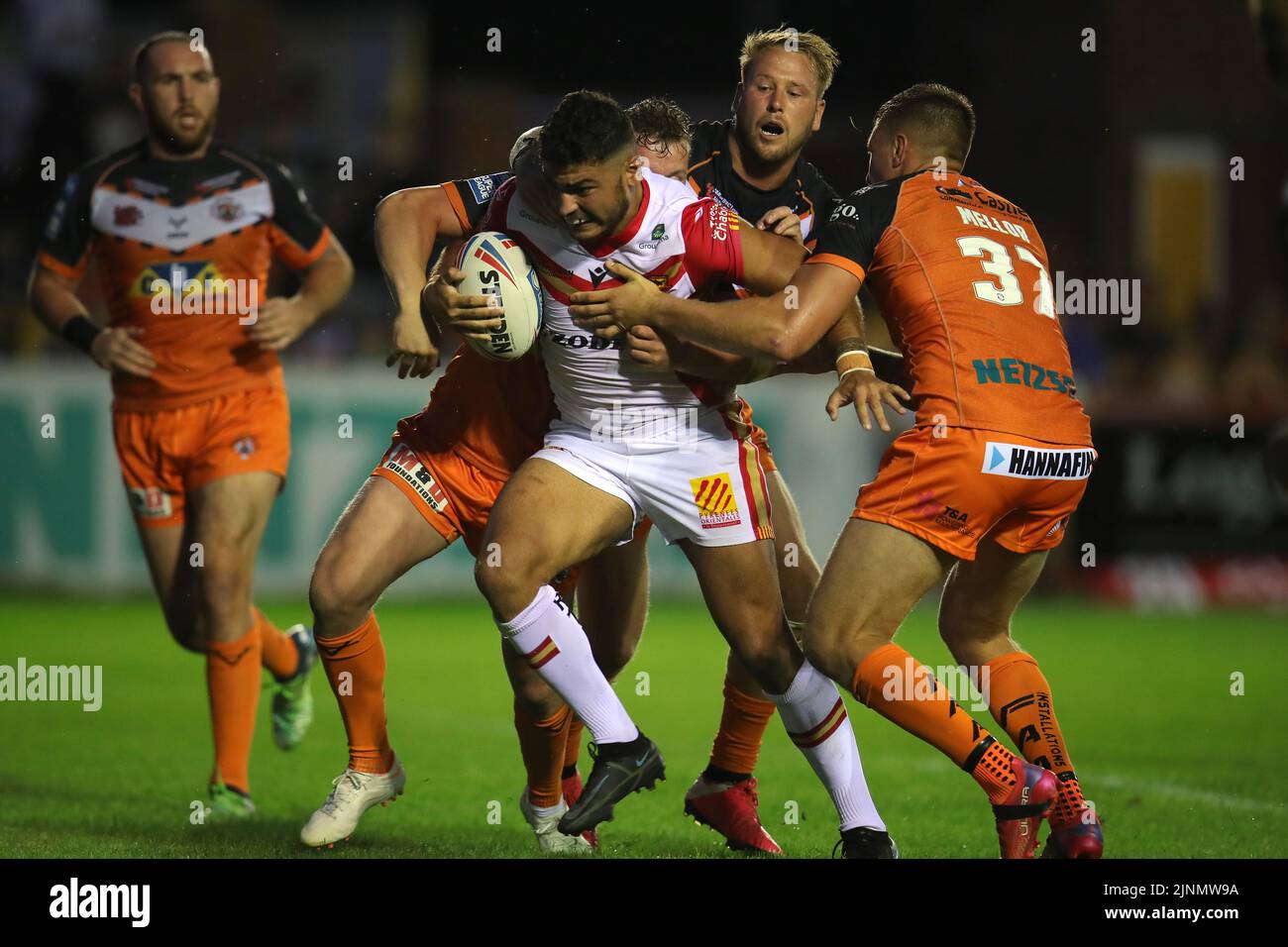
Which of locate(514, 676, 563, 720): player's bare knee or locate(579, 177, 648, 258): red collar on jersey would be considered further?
locate(514, 676, 563, 720): player's bare knee

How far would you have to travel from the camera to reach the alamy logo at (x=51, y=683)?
9.55 metres

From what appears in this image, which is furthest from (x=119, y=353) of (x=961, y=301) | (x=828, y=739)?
(x=961, y=301)

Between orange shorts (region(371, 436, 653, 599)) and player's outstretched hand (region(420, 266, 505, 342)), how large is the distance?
0.61m

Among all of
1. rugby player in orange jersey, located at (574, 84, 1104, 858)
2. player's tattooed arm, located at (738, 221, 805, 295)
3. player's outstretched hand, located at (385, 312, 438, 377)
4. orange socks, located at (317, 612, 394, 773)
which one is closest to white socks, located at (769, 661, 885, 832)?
rugby player in orange jersey, located at (574, 84, 1104, 858)

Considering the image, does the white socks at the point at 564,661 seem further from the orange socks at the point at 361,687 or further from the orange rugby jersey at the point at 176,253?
the orange rugby jersey at the point at 176,253

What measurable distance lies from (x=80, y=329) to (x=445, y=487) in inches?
79.9

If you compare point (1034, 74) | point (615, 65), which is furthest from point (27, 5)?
point (1034, 74)

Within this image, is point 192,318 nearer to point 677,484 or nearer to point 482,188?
point 482,188

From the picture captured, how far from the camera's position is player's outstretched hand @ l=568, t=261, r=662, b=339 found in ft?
17.0

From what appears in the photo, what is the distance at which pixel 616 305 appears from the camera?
5184 mm

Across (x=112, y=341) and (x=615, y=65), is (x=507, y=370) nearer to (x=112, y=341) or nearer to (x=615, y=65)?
(x=112, y=341)

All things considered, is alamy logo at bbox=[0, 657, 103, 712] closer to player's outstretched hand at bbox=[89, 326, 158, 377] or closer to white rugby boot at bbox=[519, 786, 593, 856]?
player's outstretched hand at bbox=[89, 326, 158, 377]

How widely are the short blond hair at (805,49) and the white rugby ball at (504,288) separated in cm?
114
